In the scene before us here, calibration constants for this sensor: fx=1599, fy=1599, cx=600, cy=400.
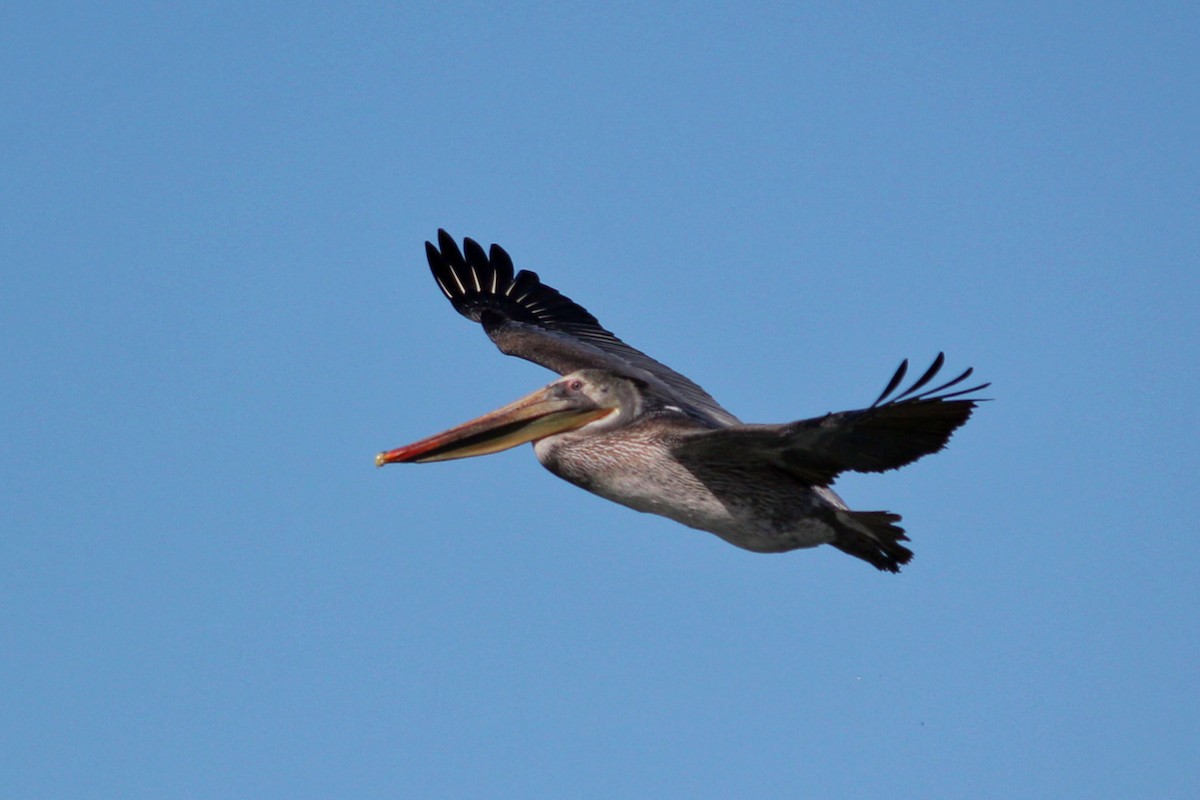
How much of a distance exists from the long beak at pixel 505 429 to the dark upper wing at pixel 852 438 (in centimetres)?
122

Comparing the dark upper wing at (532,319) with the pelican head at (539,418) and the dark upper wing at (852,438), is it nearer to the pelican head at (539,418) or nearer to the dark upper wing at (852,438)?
the pelican head at (539,418)

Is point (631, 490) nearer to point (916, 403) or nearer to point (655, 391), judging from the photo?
point (655, 391)

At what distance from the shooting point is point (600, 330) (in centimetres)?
1346

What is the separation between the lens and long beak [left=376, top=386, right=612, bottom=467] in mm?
10469

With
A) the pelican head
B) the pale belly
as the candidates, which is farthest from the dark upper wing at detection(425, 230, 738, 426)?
the pale belly

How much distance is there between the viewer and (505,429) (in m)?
10.6

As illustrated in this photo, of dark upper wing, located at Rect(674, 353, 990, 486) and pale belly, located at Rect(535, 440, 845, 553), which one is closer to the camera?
dark upper wing, located at Rect(674, 353, 990, 486)

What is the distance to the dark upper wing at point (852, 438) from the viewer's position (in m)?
8.22

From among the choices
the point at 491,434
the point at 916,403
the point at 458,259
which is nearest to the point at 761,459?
the point at 916,403

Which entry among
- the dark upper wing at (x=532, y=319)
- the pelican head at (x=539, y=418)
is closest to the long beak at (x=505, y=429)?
the pelican head at (x=539, y=418)

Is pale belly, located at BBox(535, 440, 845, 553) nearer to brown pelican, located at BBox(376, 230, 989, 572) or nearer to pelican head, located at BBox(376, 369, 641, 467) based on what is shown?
brown pelican, located at BBox(376, 230, 989, 572)

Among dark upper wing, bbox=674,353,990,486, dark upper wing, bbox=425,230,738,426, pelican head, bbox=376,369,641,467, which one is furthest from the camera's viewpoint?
dark upper wing, bbox=425,230,738,426

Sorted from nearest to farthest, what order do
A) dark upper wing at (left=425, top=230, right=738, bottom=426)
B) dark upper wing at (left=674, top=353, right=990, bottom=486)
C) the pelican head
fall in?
1. dark upper wing at (left=674, top=353, right=990, bottom=486)
2. the pelican head
3. dark upper wing at (left=425, top=230, right=738, bottom=426)

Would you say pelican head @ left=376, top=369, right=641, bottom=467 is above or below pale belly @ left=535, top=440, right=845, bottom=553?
above
